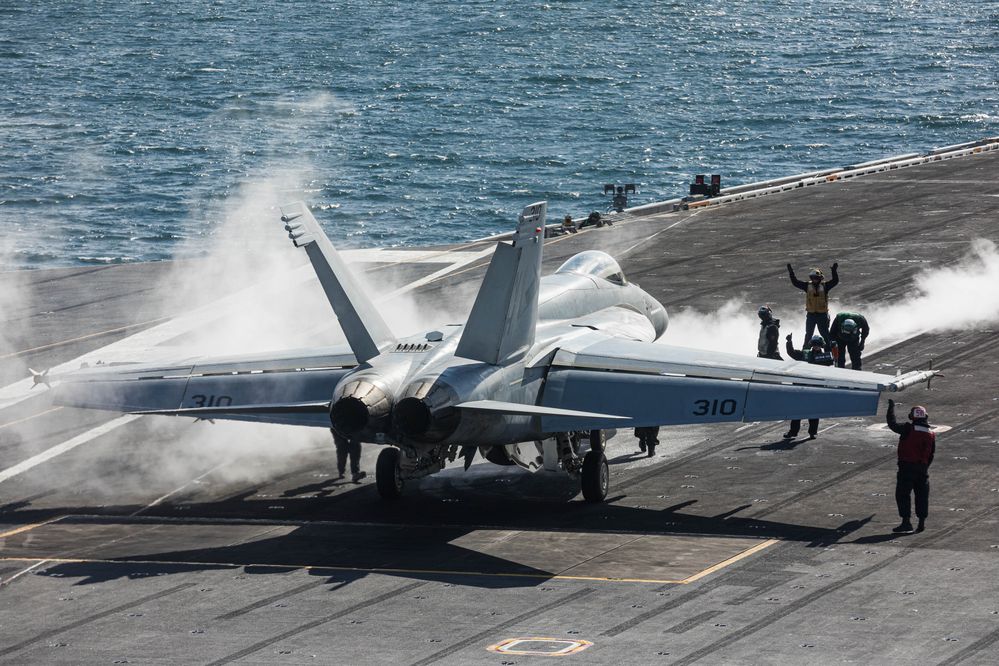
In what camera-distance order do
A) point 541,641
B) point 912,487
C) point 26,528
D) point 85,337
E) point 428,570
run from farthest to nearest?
point 85,337
point 26,528
point 912,487
point 428,570
point 541,641

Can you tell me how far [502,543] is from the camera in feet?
82.7

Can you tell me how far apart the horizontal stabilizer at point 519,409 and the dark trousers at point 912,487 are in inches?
180

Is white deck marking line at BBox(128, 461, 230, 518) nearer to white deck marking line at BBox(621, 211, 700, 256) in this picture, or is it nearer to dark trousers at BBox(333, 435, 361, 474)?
dark trousers at BBox(333, 435, 361, 474)

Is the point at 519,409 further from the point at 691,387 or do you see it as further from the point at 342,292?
the point at 342,292

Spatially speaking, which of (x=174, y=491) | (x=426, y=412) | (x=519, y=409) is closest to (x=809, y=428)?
(x=519, y=409)

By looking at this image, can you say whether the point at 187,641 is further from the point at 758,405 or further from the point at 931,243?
the point at 931,243

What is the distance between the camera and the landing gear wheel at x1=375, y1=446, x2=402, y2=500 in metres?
28.2

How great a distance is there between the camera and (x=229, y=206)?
93.3m

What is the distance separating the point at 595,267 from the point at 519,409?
31.0ft

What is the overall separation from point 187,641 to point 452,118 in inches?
3898

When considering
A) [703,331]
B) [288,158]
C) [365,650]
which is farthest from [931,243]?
[288,158]

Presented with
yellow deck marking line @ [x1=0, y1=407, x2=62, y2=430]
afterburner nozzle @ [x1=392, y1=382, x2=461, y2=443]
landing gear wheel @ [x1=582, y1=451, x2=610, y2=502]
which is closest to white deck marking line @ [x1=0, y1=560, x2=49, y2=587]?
afterburner nozzle @ [x1=392, y1=382, x2=461, y2=443]

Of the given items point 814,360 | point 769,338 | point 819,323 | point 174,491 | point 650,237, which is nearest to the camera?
point 174,491

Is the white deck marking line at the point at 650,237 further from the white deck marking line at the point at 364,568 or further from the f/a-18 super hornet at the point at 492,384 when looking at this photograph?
the white deck marking line at the point at 364,568
